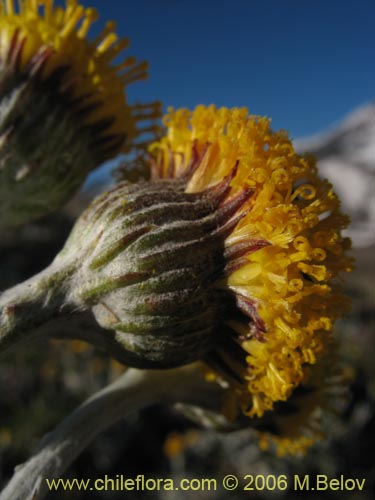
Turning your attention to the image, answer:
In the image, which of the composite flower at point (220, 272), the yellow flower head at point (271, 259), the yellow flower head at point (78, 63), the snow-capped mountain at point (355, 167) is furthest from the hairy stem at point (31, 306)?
the snow-capped mountain at point (355, 167)

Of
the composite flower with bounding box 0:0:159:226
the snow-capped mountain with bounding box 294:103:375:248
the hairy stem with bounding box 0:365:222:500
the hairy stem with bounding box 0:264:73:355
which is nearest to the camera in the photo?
the hairy stem with bounding box 0:264:73:355

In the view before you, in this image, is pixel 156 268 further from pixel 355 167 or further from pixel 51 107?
pixel 355 167

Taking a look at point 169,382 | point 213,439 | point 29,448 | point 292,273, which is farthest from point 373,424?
point 292,273

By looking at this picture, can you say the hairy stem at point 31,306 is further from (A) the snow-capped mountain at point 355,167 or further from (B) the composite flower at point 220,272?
(A) the snow-capped mountain at point 355,167

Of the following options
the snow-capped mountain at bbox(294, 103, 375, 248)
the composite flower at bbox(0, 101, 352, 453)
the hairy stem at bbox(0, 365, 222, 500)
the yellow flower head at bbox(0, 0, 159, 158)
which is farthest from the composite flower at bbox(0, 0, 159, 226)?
the snow-capped mountain at bbox(294, 103, 375, 248)

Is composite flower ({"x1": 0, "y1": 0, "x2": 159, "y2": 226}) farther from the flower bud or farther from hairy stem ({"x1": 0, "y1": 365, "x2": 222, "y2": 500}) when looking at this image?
hairy stem ({"x1": 0, "y1": 365, "x2": 222, "y2": 500})

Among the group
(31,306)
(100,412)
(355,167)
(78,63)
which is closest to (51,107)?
(78,63)

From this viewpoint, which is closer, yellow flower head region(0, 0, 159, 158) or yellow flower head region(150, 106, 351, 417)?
A: yellow flower head region(150, 106, 351, 417)
